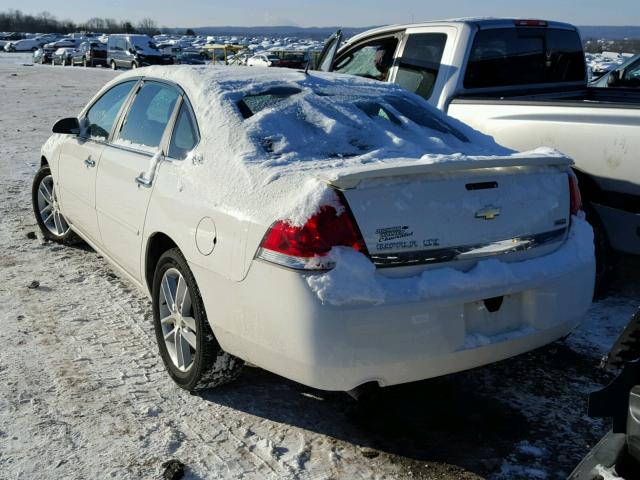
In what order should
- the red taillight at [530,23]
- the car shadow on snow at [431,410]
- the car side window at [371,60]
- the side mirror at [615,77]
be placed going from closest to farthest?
the car shadow on snow at [431,410] → the red taillight at [530,23] → the car side window at [371,60] → the side mirror at [615,77]

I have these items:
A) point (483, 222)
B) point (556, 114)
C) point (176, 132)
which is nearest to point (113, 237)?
point (176, 132)

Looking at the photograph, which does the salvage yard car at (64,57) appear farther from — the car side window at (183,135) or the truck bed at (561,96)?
the car side window at (183,135)

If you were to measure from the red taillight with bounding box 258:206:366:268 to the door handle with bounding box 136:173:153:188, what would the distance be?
129 cm

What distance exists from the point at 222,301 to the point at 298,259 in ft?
1.78

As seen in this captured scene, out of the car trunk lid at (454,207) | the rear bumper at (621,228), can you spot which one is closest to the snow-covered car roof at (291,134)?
the car trunk lid at (454,207)

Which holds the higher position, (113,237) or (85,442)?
(113,237)

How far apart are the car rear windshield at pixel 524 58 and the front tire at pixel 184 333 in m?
3.37

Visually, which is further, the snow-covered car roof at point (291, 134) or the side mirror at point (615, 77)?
the side mirror at point (615, 77)

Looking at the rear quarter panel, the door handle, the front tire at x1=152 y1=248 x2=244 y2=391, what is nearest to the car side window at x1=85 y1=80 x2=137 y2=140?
the door handle

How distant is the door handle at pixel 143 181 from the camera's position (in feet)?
12.4

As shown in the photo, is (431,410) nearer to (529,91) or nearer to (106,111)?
(106,111)

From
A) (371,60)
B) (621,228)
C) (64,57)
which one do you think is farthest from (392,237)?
(64,57)

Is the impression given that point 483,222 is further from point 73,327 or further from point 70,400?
point 73,327

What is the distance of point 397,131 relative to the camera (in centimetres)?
387
